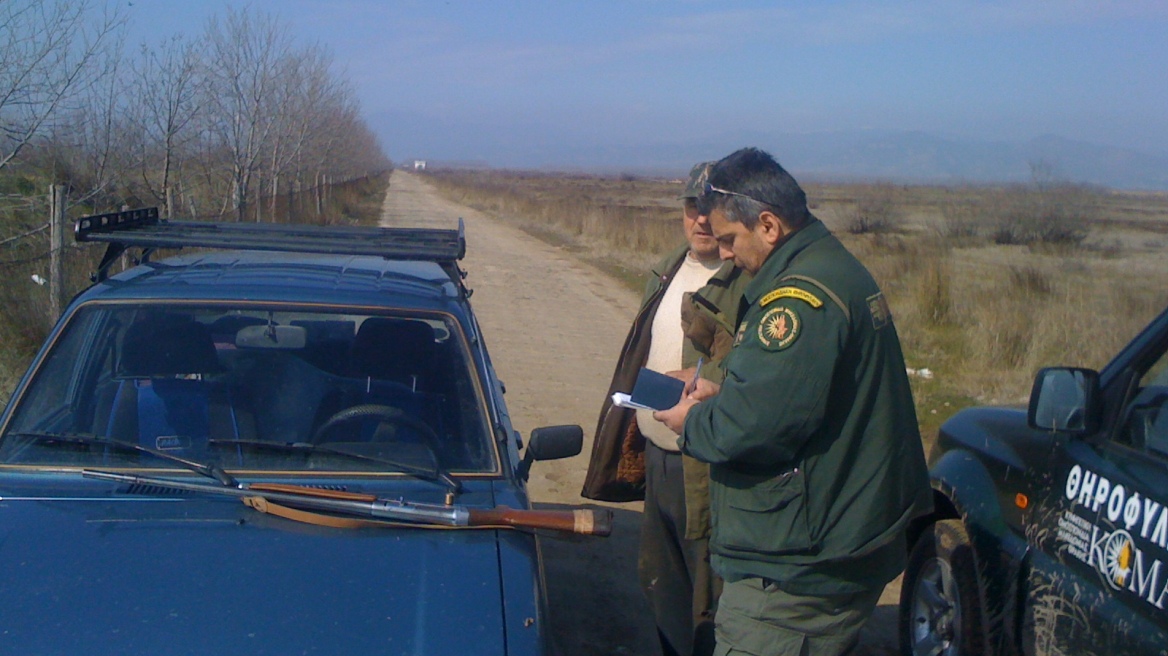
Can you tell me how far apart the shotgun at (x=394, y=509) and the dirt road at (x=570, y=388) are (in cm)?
28

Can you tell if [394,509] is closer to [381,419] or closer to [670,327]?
[381,419]

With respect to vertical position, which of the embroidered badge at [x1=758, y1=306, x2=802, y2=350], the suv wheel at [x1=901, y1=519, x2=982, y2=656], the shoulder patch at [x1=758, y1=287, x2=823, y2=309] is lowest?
the suv wheel at [x1=901, y1=519, x2=982, y2=656]

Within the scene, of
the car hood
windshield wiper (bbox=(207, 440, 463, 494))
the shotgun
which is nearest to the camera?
the car hood

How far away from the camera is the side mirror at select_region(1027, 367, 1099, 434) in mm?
2850

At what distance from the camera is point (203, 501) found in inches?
110

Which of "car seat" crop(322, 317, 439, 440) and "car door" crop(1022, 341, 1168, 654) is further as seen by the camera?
"car seat" crop(322, 317, 439, 440)

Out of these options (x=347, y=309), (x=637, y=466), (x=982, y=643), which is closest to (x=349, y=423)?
(x=347, y=309)

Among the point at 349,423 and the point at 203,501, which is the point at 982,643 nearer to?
the point at 349,423

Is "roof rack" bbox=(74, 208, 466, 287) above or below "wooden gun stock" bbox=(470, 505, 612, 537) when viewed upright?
above

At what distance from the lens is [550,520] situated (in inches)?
107

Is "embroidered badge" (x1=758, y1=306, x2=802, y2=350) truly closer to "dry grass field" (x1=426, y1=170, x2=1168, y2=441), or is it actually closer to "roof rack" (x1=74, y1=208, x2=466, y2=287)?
Result: "roof rack" (x1=74, y1=208, x2=466, y2=287)

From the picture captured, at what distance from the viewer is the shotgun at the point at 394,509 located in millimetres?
2689

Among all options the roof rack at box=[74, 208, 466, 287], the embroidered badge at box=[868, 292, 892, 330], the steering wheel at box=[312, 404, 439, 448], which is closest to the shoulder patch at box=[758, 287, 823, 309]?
the embroidered badge at box=[868, 292, 892, 330]

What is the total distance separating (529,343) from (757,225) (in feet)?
29.2
